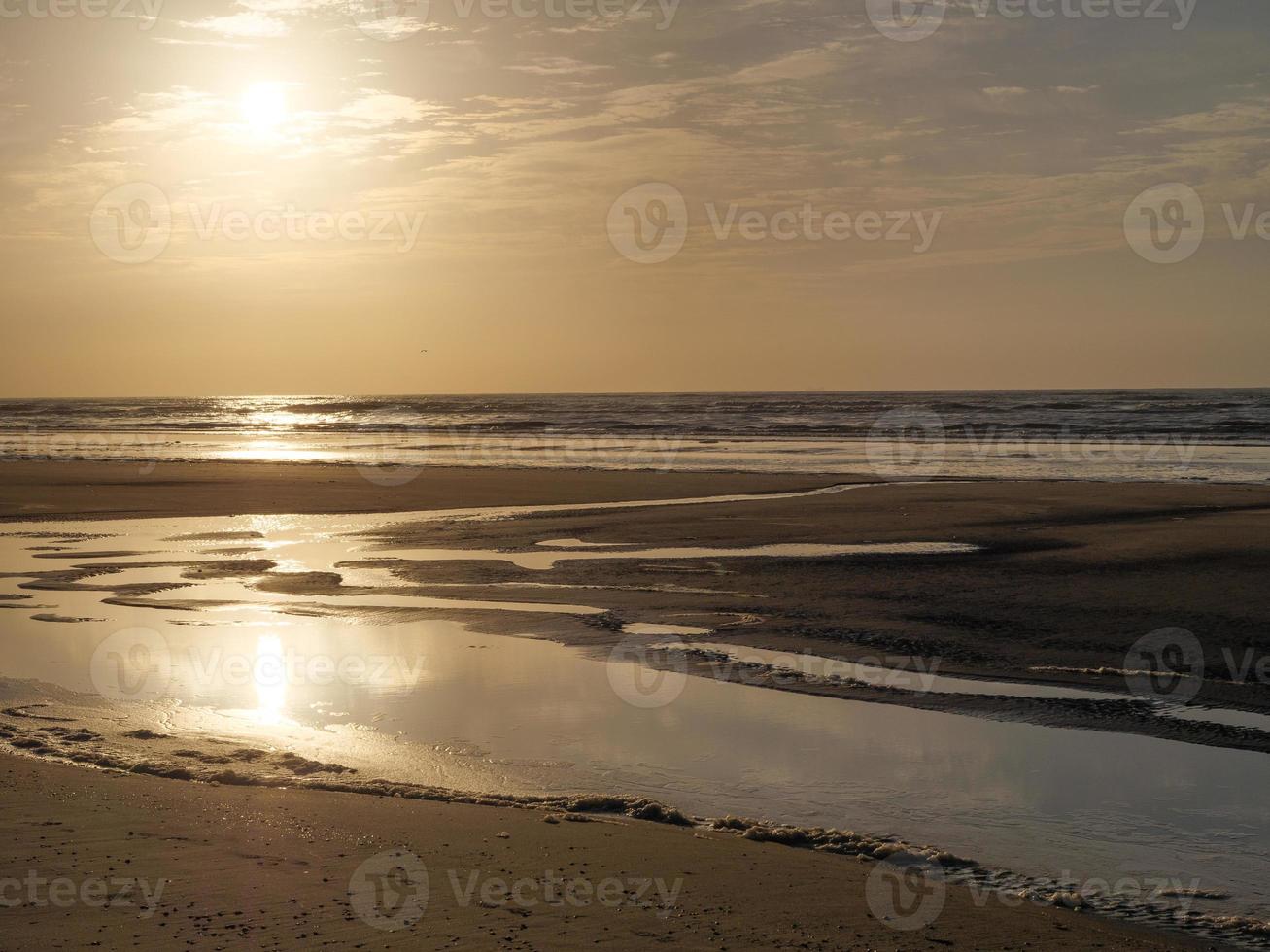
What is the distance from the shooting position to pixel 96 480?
108ft

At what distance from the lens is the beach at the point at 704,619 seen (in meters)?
6.54

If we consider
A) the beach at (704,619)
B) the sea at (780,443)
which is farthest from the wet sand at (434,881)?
the sea at (780,443)

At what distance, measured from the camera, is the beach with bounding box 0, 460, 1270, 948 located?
6539 millimetres

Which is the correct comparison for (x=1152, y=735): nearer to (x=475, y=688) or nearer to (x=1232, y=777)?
(x=1232, y=777)

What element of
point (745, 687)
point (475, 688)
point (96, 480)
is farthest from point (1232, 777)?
point (96, 480)

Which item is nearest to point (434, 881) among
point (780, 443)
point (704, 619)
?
point (704, 619)

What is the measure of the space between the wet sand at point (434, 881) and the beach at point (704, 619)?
5 cm

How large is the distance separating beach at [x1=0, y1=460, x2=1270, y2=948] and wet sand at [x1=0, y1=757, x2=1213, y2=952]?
0.16 ft

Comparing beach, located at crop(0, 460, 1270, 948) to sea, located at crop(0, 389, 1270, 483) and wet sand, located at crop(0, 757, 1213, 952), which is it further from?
sea, located at crop(0, 389, 1270, 483)

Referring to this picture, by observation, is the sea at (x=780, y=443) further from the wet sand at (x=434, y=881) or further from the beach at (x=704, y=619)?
the wet sand at (x=434, y=881)

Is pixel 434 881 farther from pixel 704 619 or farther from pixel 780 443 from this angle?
pixel 780 443

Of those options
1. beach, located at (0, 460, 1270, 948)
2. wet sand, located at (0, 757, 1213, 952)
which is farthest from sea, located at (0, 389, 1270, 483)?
wet sand, located at (0, 757, 1213, 952)

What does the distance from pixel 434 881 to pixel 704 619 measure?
24.7ft

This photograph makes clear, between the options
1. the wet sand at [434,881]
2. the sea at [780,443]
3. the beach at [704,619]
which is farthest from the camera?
the sea at [780,443]
